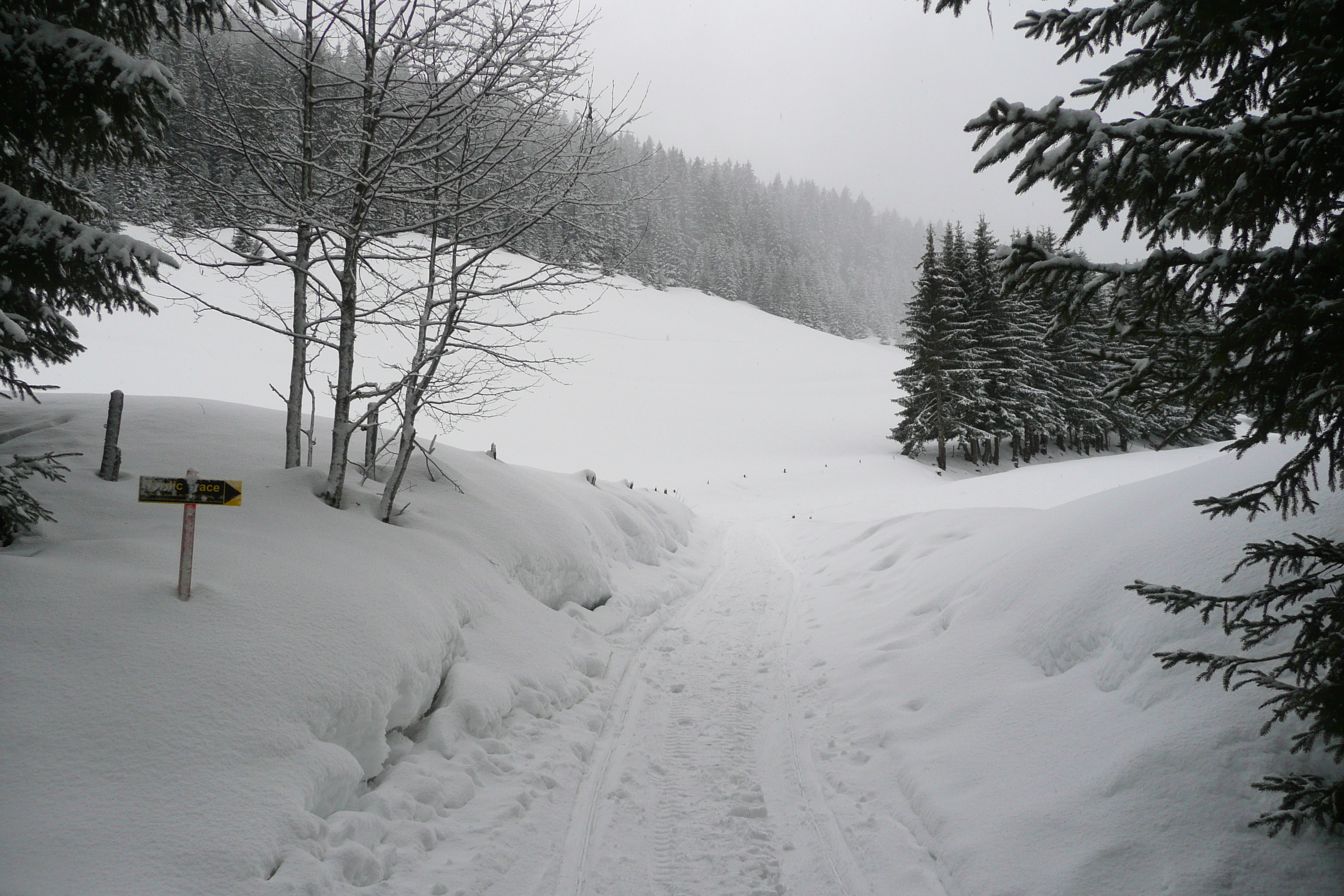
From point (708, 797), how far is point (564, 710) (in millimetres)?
1923

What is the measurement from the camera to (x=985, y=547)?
8281 mm

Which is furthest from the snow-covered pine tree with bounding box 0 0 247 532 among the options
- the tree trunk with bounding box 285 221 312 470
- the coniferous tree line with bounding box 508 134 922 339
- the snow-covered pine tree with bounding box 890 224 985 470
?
the coniferous tree line with bounding box 508 134 922 339

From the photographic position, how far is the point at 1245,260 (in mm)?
3113

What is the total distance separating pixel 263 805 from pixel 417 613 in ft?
7.35

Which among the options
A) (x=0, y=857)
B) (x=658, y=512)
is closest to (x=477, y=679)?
(x=0, y=857)

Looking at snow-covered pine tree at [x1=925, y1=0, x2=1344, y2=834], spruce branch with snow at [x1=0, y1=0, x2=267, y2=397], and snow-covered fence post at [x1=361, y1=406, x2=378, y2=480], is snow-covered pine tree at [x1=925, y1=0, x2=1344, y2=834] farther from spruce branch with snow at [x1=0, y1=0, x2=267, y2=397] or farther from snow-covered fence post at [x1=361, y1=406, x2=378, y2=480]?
snow-covered fence post at [x1=361, y1=406, x2=378, y2=480]

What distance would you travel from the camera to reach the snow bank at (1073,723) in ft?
10.9

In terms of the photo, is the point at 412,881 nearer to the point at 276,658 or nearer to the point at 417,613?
the point at 276,658

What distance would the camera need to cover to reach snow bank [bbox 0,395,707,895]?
3.15 m

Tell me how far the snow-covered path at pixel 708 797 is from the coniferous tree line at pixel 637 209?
5.19 meters

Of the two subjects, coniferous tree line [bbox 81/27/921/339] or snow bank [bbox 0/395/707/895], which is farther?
coniferous tree line [bbox 81/27/921/339]

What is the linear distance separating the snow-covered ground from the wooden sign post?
9.0 inches

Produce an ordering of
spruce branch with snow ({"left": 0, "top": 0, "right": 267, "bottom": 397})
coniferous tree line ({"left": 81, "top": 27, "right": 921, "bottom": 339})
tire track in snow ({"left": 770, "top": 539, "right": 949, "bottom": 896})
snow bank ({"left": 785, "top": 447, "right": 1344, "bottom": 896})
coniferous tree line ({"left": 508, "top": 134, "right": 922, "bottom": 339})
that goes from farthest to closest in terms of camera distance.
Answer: coniferous tree line ({"left": 508, "top": 134, "right": 922, "bottom": 339})
coniferous tree line ({"left": 81, "top": 27, "right": 921, "bottom": 339})
spruce branch with snow ({"left": 0, "top": 0, "right": 267, "bottom": 397})
tire track in snow ({"left": 770, "top": 539, "right": 949, "bottom": 896})
snow bank ({"left": 785, "top": 447, "right": 1344, "bottom": 896})

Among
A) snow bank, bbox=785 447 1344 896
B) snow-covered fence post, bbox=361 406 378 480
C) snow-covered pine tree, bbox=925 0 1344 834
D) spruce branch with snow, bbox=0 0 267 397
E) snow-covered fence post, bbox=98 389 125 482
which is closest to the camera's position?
snow-covered pine tree, bbox=925 0 1344 834
